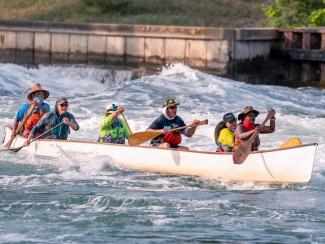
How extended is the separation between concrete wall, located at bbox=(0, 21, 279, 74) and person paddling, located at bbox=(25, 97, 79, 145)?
10519 millimetres

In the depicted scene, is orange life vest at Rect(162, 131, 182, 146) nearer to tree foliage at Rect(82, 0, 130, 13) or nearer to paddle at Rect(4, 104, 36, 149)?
paddle at Rect(4, 104, 36, 149)

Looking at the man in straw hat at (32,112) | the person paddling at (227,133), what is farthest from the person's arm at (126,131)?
the person paddling at (227,133)

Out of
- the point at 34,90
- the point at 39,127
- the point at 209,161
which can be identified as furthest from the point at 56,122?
the point at 209,161

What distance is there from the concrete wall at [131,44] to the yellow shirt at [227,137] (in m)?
11.9

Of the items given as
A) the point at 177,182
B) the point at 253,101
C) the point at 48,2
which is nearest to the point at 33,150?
the point at 177,182

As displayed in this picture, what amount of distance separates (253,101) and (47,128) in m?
9.59

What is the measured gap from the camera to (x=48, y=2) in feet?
127

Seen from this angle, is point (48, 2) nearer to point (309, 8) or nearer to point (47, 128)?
point (309, 8)

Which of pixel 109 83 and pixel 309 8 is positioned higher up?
pixel 309 8

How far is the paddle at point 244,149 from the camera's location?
1581 cm

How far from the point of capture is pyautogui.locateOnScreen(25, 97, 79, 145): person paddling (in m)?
18.0

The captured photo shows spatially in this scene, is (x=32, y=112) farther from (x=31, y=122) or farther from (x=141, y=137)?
(x=141, y=137)

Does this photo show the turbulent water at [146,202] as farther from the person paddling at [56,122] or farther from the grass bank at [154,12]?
the grass bank at [154,12]

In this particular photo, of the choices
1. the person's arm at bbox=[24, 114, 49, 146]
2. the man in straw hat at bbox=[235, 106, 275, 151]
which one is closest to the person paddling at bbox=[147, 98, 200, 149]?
the man in straw hat at bbox=[235, 106, 275, 151]
